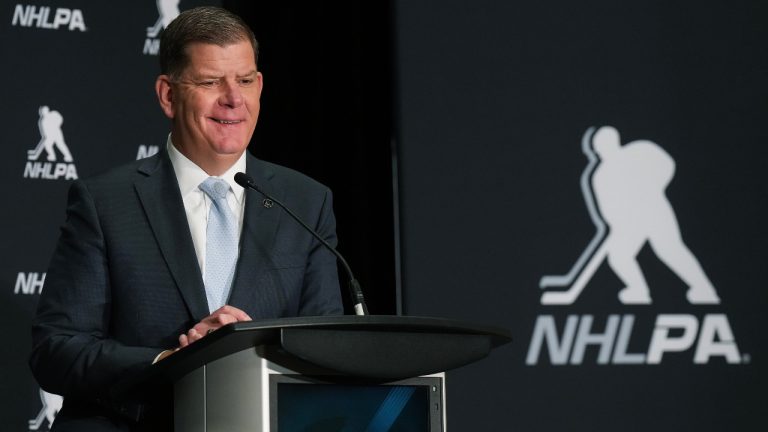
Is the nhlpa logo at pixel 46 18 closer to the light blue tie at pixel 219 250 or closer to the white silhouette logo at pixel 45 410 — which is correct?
the white silhouette logo at pixel 45 410

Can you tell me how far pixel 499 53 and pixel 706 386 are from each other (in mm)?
1486

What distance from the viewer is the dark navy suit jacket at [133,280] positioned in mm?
2129

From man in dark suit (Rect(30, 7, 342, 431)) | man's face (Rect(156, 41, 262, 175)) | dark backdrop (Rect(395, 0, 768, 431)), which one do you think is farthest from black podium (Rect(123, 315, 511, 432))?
dark backdrop (Rect(395, 0, 768, 431))

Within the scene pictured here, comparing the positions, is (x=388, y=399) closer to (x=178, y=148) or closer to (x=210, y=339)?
(x=210, y=339)

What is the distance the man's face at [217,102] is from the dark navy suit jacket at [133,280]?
0.10m

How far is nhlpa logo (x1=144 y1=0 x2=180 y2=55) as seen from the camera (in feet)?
Result: 14.4

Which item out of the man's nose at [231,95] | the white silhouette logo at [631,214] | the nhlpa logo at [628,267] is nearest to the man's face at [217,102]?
the man's nose at [231,95]

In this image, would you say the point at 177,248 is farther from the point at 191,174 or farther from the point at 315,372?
the point at 315,372

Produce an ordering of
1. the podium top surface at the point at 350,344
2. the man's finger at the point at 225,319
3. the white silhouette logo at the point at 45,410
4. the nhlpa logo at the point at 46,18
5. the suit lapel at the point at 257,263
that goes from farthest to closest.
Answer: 1. the nhlpa logo at the point at 46,18
2. the white silhouette logo at the point at 45,410
3. the suit lapel at the point at 257,263
4. the man's finger at the point at 225,319
5. the podium top surface at the point at 350,344

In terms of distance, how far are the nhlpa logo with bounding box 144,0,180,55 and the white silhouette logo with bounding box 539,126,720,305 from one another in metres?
1.68

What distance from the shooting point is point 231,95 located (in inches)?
94.4

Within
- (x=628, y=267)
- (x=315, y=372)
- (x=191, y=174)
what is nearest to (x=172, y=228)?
(x=191, y=174)

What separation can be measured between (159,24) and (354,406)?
113 inches

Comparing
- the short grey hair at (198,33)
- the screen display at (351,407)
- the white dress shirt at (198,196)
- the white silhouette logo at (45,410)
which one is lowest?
the white silhouette logo at (45,410)
